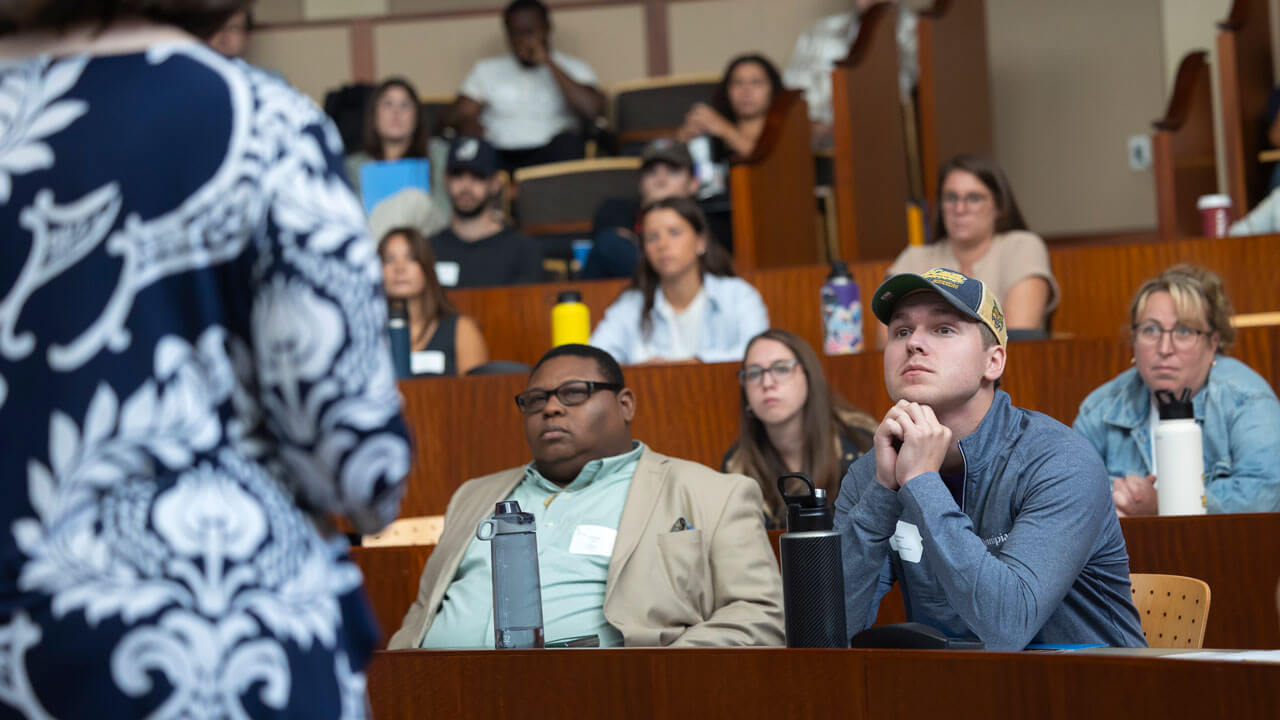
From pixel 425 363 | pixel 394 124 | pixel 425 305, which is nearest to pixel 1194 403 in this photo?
pixel 425 363

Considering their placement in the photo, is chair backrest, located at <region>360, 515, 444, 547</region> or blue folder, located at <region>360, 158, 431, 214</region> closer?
chair backrest, located at <region>360, 515, 444, 547</region>

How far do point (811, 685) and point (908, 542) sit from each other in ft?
1.17

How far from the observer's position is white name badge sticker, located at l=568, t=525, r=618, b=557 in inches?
105

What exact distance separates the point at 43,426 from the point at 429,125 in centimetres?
635

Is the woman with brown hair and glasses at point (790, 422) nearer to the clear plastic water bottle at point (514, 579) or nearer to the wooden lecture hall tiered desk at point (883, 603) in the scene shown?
the wooden lecture hall tiered desk at point (883, 603)

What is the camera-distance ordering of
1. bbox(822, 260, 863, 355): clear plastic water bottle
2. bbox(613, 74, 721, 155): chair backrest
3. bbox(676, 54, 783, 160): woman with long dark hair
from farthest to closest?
bbox(613, 74, 721, 155): chair backrest < bbox(676, 54, 783, 160): woman with long dark hair < bbox(822, 260, 863, 355): clear plastic water bottle

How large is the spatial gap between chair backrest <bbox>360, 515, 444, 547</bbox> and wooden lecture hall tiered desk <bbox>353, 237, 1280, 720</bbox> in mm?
349

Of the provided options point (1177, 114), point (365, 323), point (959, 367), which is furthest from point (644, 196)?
point (365, 323)

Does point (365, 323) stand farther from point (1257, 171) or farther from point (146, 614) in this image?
point (1257, 171)

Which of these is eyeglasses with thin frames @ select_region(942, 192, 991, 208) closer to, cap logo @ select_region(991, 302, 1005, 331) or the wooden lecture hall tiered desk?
the wooden lecture hall tiered desk

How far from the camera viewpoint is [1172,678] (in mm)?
1384

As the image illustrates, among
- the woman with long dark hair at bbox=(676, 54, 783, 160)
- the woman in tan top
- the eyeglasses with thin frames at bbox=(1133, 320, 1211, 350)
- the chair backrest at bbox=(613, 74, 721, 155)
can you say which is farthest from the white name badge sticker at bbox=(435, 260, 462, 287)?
the eyeglasses with thin frames at bbox=(1133, 320, 1211, 350)

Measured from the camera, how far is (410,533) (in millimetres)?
3336

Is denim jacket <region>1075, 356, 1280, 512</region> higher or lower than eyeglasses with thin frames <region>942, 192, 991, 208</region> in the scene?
lower
